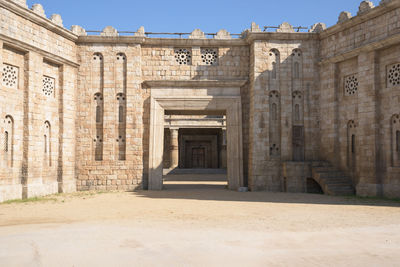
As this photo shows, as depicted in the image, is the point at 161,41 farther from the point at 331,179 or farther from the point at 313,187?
the point at 331,179

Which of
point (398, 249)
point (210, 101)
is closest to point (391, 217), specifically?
point (398, 249)

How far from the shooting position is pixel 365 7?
14445 millimetres

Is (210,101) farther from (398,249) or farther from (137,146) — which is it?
(398,249)

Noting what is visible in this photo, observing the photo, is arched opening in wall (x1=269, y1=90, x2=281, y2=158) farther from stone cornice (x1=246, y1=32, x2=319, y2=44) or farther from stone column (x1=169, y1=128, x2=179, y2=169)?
stone column (x1=169, y1=128, x2=179, y2=169)

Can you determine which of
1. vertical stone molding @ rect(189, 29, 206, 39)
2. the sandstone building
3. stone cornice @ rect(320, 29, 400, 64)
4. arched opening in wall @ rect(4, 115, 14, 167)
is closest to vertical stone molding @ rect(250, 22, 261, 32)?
the sandstone building

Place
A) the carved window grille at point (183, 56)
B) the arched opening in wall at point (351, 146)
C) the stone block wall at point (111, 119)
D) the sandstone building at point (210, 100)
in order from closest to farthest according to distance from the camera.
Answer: the sandstone building at point (210, 100), the arched opening in wall at point (351, 146), the stone block wall at point (111, 119), the carved window grille at point (183, 56)

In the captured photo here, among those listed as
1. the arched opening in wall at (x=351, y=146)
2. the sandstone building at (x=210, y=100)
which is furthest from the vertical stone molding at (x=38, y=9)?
the arched opening in wall at (x=351, y=146)

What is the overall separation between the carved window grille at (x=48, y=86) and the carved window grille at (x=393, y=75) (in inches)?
506

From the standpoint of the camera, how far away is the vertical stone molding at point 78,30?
16.5 metres

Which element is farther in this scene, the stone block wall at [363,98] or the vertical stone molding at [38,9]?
the vertical stone molding at [38,9]

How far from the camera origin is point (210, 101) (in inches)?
671

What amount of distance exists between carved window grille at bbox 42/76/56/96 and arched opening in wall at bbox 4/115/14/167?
7.24 ft

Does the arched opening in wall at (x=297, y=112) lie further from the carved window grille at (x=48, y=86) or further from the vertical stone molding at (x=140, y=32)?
the carved window grille at (x=48, y=86)

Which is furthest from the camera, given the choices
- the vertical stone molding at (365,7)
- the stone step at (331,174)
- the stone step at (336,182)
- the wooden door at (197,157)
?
the wooden door at (197,157)
